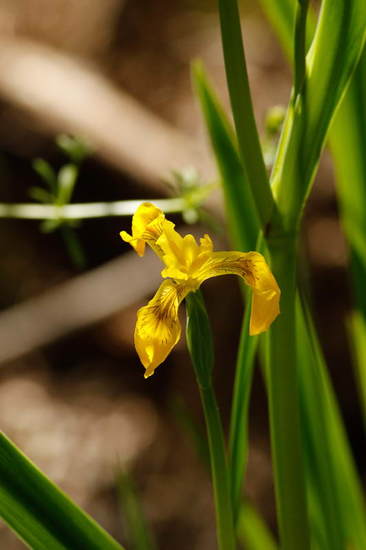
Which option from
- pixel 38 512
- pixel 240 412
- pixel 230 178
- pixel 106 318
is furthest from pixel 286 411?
pixel 106 318

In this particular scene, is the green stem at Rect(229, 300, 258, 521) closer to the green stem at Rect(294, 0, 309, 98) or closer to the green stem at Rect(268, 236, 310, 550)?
the green stem at Rect(268, 236, 310, 550)

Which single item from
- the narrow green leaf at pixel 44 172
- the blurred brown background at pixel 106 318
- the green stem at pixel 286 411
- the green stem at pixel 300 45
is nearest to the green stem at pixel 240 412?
the green stem at pixel 286 411

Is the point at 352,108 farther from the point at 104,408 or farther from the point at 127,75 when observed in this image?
the point at 127,75

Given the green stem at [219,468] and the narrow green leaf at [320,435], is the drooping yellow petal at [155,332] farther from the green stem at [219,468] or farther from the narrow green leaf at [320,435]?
the narrow green leaf at [320,435]

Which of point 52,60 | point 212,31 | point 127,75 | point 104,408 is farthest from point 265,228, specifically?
point 212,31

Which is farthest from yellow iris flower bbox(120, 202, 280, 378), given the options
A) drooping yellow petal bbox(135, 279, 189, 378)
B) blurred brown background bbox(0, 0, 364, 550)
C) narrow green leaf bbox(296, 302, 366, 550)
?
blurred brown background bbox(0, 0, 364, 550)

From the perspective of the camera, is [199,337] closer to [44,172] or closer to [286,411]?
[286,411]
